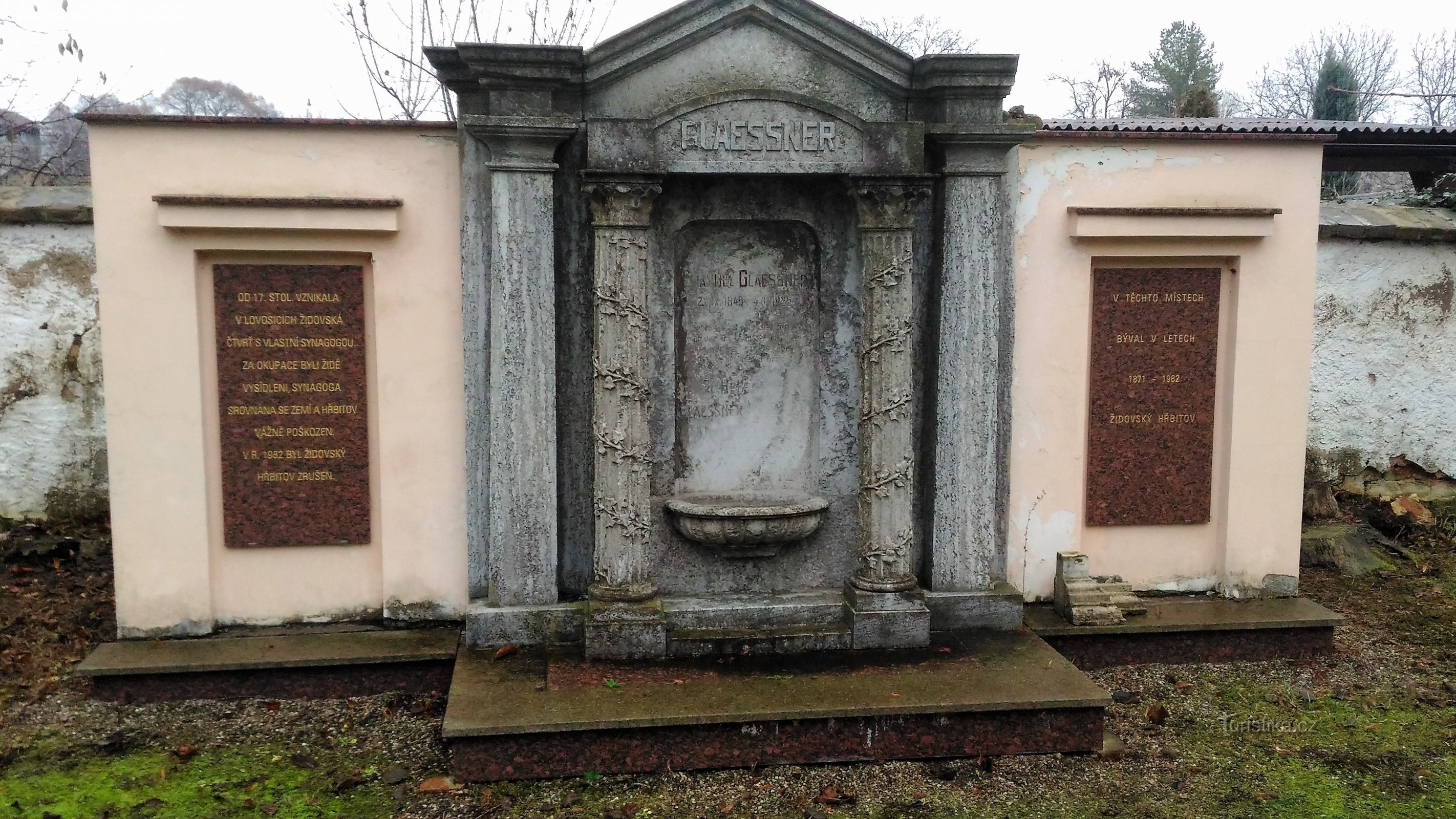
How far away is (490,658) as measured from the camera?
5.12 metres

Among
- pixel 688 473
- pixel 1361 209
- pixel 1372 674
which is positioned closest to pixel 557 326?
pixel 688 473

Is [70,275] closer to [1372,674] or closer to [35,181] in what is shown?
[35,181]

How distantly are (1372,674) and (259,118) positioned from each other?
22.1ft

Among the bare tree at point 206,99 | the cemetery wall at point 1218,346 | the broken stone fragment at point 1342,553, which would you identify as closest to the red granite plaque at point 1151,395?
the cemetery wall at point 1218,346

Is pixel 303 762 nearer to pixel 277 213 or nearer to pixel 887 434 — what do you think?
pixel 277 213

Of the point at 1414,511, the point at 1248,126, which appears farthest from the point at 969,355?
the point at 1248,126

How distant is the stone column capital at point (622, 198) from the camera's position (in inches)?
197

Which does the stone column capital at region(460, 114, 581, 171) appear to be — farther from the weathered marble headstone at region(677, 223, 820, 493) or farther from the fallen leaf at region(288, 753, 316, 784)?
the fallen leaf at region(288, 753, 316, 784)

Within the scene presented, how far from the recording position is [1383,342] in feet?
26.4

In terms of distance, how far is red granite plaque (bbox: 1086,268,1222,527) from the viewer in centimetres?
611

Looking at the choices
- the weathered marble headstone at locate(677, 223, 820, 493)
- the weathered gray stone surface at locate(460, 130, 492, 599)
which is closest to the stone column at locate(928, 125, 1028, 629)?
the weathered marble headstone at locate(677, 223, 820, 493)

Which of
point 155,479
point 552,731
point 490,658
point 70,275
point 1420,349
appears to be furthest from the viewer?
point 1420,349

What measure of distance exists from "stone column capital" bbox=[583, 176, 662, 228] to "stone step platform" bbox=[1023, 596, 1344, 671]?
10.4 ft

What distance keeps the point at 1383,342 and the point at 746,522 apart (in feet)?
19.1
